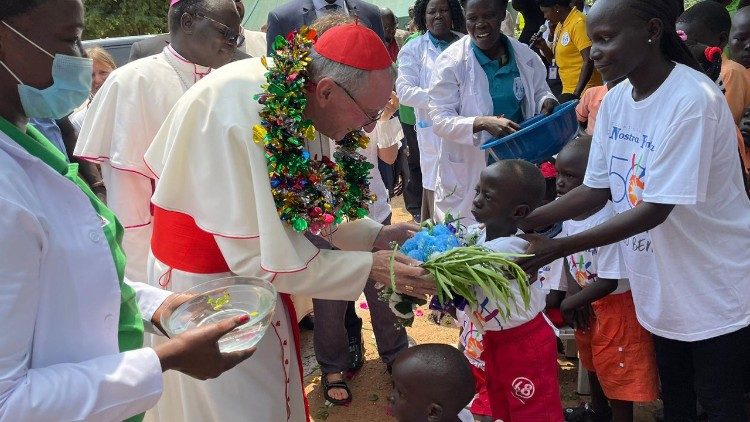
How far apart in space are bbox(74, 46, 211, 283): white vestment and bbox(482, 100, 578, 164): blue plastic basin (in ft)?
6.90

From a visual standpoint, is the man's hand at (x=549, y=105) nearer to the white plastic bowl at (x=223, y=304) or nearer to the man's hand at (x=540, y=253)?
the man's hand at (x=540, y=253)

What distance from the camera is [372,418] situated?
4973mm

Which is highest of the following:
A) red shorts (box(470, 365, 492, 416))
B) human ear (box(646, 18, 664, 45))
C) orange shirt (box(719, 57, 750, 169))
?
human ear (box(646, 18, 664, 45))

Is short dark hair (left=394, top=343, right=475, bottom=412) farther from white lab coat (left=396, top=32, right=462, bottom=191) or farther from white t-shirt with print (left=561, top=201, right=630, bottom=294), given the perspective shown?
white lab coat (left=396, top=32, right=462, bottom=191)

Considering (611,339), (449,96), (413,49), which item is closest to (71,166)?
(611,339)

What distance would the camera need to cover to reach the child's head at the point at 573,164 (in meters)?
4.32

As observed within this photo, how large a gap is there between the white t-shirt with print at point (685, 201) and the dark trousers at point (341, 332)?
2.00 meters

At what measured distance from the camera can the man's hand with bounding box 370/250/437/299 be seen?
9.23 ft

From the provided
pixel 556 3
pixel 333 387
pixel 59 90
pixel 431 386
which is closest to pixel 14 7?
pixel 59 90

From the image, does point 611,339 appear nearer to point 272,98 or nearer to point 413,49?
point 272,98

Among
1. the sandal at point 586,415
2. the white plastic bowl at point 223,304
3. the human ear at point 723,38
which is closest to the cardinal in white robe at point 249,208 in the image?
the white plastic bowl at point 223,304

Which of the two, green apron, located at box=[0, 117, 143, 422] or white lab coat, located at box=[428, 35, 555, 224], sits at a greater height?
green apron, located at box=[0, 117, 143, 422]

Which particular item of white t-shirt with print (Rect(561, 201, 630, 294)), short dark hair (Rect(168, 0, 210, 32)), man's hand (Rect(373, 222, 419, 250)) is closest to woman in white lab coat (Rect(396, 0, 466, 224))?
white t-shirt with print (Rect(561, 201, 630, 294))

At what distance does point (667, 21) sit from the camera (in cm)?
322
